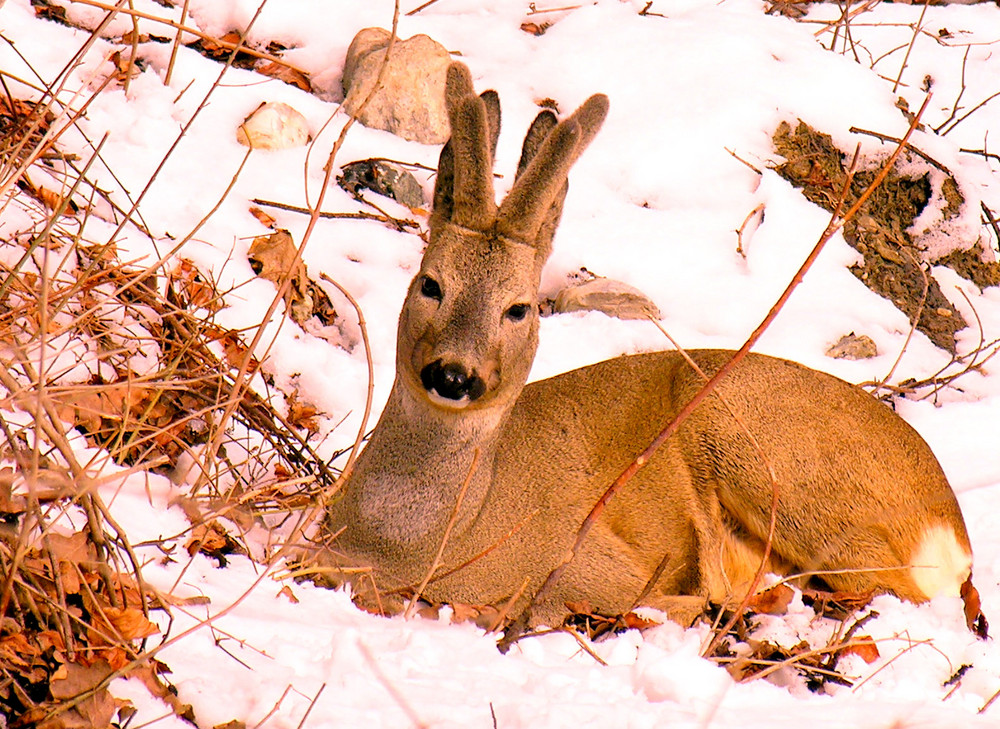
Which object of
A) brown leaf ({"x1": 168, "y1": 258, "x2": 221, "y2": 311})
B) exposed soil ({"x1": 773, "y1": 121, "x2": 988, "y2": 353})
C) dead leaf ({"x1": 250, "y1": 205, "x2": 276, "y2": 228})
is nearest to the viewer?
brown leaf ({"x1": 168, "y1": 258, "x2": 221, "y2": 311})

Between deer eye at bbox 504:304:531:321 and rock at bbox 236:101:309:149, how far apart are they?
2576 mm

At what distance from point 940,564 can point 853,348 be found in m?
1.83

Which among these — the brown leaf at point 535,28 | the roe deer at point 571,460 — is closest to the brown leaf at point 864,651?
the roe deer at point 571,460

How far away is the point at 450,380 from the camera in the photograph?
138 inches

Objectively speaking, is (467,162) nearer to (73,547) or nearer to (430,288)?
(430,288)

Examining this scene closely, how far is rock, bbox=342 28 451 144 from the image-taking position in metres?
6.17

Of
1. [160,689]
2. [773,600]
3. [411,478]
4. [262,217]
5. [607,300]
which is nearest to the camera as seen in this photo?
[160,689]

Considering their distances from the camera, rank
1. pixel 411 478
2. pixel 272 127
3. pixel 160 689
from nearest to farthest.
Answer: pixel 160 689 → pixel 411 478 → pixel 272 127

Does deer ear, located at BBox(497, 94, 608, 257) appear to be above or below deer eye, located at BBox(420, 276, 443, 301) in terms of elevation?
above

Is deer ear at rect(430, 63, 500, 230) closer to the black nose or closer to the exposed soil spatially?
the black nose

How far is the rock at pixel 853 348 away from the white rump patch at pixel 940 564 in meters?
1.69

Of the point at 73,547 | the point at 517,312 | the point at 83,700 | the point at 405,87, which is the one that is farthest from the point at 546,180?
the point at 405,87

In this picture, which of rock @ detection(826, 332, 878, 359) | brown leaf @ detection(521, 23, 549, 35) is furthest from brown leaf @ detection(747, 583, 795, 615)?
brown leaf @ detection(521, 23, 549, 35)

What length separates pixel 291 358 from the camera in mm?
4887
